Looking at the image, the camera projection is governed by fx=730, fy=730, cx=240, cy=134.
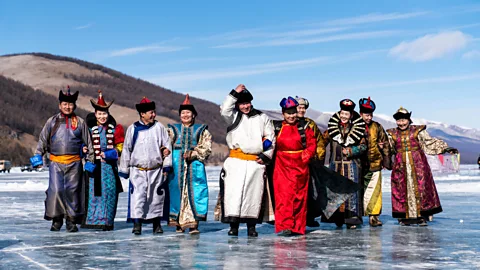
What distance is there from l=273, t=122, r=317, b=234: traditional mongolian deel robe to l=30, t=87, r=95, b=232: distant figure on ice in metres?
2.41

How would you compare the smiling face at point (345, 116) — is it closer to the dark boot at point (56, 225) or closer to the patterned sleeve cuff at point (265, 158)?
the patterned sleeve cuff at point (265, 158)

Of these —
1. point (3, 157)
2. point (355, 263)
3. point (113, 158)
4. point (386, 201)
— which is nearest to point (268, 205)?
point (113, 158)

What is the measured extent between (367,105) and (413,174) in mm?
1165

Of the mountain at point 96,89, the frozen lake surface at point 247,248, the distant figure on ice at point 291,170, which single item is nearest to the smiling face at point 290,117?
the distant figure on ice at point 291,170

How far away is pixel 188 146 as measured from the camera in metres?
9.02

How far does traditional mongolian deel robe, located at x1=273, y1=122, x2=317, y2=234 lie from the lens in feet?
28.1

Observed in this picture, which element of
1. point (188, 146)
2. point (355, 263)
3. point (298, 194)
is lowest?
point (355, 263)

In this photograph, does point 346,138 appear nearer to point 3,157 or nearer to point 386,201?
point 386,201

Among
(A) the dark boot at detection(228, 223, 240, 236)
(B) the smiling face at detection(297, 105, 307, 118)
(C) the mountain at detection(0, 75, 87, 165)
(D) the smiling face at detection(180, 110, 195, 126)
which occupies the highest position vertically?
(C) the mountain at detection(0, 75, 87, 165)

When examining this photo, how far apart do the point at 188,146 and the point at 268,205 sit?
48.2 inches

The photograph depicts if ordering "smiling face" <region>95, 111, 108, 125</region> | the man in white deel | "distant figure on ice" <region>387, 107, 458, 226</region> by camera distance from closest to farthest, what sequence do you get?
the man in white deel, "smiling face" <region>95, 111, 108, 125</region>, "distant figure on ice" <region>387, 107, 458, 226</region>

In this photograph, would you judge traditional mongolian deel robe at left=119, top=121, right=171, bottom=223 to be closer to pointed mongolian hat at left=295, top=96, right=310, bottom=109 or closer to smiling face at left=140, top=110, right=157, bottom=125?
smiling face at left=140, top=110, right=157, bottom=125

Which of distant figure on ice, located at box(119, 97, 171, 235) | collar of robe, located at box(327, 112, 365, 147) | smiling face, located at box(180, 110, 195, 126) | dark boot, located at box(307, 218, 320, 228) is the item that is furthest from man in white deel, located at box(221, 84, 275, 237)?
collar of robe, located at box(327, 112, 365, 147)

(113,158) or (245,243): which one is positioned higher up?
(113,158)
